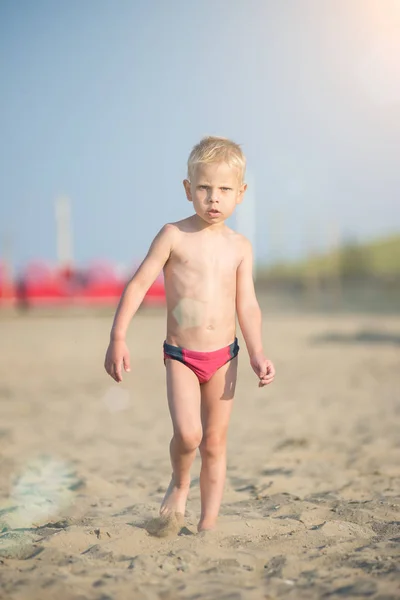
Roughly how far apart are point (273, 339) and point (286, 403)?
6.89 meters

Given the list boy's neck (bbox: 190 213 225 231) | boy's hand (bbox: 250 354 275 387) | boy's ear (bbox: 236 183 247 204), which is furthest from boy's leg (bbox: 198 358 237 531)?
boy's ear (bbox: 236 183 247 204)

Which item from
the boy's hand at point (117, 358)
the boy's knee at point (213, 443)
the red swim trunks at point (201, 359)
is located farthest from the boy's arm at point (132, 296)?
the boy's knee at point (213, 443)

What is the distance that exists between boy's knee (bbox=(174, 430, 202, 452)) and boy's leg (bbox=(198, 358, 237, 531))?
149mm

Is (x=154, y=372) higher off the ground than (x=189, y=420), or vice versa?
(x=189, y=420)

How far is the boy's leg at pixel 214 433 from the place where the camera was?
3146 mm

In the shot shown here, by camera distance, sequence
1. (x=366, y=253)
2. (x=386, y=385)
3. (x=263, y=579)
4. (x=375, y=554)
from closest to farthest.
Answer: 1. (x=263, y=579)
2. (x=375, y=554)
3. (x=386, y=385)
4. (x=366, y=253)

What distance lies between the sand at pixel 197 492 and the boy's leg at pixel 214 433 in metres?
0.13

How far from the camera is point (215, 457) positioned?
10.5 feet

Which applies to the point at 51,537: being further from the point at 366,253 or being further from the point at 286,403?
the point at 366,253

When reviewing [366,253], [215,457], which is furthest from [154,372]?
[366,253]

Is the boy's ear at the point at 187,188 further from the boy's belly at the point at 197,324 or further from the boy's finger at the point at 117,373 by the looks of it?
the boy's finger at the point at 117,373

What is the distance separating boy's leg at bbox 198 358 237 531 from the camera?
10.3ft

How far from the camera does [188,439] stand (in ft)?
9.85

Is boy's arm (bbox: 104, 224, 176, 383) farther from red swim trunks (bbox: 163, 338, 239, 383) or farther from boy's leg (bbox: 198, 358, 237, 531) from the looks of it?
boy's leg (bbox: 198, 358, 237, 531)
